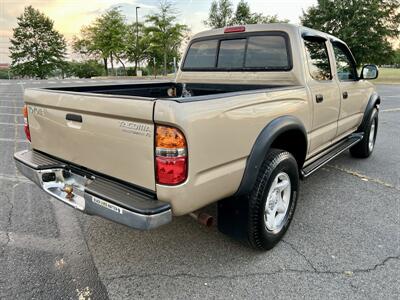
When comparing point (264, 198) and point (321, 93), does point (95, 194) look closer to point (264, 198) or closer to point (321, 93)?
point (264, 198)

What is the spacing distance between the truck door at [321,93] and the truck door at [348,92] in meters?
0.25

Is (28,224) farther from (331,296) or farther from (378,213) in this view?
(378,213)

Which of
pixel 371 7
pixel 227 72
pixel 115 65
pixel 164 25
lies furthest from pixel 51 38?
pixel 227 72

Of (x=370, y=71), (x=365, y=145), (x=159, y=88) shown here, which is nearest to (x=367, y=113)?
(x=365, y=145)

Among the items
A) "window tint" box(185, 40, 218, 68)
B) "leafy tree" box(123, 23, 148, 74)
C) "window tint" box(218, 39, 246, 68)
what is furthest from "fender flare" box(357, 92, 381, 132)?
"leafy tree" box(123, 23, 148, 74)

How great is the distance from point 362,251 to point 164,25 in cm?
3655

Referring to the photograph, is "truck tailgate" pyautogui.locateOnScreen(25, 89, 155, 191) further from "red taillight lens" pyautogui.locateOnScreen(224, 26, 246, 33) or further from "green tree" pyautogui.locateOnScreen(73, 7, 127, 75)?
"green tree" pyautogui.locateOnScreen(73, 7, 127, 75)

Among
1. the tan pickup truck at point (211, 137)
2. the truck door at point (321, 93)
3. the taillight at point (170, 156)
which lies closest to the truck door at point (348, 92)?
the tan pickup truck at point (211, 137)

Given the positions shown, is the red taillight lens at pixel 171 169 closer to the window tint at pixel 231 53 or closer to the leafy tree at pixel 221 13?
the window tint at pixel 231 53

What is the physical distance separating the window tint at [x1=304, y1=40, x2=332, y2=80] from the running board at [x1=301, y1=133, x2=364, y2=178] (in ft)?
3.07

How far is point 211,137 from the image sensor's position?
6.75 ft

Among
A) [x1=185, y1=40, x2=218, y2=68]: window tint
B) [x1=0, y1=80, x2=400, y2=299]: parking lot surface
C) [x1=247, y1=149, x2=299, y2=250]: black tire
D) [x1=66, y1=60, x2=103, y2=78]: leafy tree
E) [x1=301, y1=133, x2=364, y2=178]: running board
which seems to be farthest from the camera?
[x1=66, y1=60, x2=103, y2=78]: leafy tree

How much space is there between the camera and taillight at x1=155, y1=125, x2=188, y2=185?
1906 millimetres

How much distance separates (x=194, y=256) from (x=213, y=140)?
1210mm
